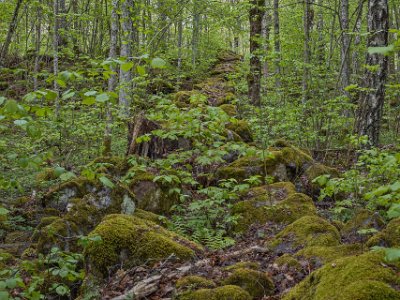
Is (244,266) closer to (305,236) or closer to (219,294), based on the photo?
(219,294)

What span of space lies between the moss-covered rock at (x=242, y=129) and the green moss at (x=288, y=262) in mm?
6483

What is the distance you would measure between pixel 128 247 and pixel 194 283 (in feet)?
3.60

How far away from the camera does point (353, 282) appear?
2.94m

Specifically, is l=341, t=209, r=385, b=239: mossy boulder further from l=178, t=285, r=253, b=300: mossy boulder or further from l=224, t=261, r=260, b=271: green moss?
l=178, t=285, r=253, b=300: mossy boulder

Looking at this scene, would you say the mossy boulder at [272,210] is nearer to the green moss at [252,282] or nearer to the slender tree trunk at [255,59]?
the green moss at [252,282]

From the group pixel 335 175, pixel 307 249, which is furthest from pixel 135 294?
pixel 335 175

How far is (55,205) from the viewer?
26.2 ft

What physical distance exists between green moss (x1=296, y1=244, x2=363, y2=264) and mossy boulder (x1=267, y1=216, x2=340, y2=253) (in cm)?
29

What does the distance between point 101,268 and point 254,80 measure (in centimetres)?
846

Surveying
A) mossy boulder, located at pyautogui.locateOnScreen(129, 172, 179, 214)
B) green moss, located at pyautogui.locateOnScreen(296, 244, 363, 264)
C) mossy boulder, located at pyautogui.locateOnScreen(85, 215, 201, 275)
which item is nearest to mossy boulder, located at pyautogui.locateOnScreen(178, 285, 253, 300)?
mossy boulder, located at pyautogui.locateOnScreen(85, 215, 201, 275)

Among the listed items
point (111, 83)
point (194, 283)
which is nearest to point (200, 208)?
point (194, 283)

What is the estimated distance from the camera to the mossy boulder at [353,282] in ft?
9.04

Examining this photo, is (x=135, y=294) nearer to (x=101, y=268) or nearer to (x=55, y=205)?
(x=101, y=268)

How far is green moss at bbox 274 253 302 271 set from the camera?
4.30 meters
